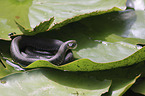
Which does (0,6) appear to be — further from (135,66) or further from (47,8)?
(135,66)

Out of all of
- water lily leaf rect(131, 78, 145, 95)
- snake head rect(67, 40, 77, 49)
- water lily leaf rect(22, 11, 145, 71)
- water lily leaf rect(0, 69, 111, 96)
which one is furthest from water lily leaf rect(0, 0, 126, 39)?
water lily leaf rect(131, 78, 145, 95)

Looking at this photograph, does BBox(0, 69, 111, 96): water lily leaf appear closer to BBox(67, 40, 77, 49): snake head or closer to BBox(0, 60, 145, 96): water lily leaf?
BBox(0, 60, 145, 96): water lily leaf

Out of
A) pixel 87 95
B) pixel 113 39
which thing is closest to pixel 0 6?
pixel 113 39

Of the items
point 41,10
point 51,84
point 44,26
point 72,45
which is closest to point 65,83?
point 51,84

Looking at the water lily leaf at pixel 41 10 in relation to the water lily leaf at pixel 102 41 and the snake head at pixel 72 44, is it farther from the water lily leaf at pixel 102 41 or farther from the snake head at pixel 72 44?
the snake head at pixel 72 44

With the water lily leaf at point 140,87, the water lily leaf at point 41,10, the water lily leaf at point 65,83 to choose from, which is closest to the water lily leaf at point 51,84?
the water lily leaf at point 65,83

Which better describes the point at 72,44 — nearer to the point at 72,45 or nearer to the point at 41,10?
the point at 72,45
